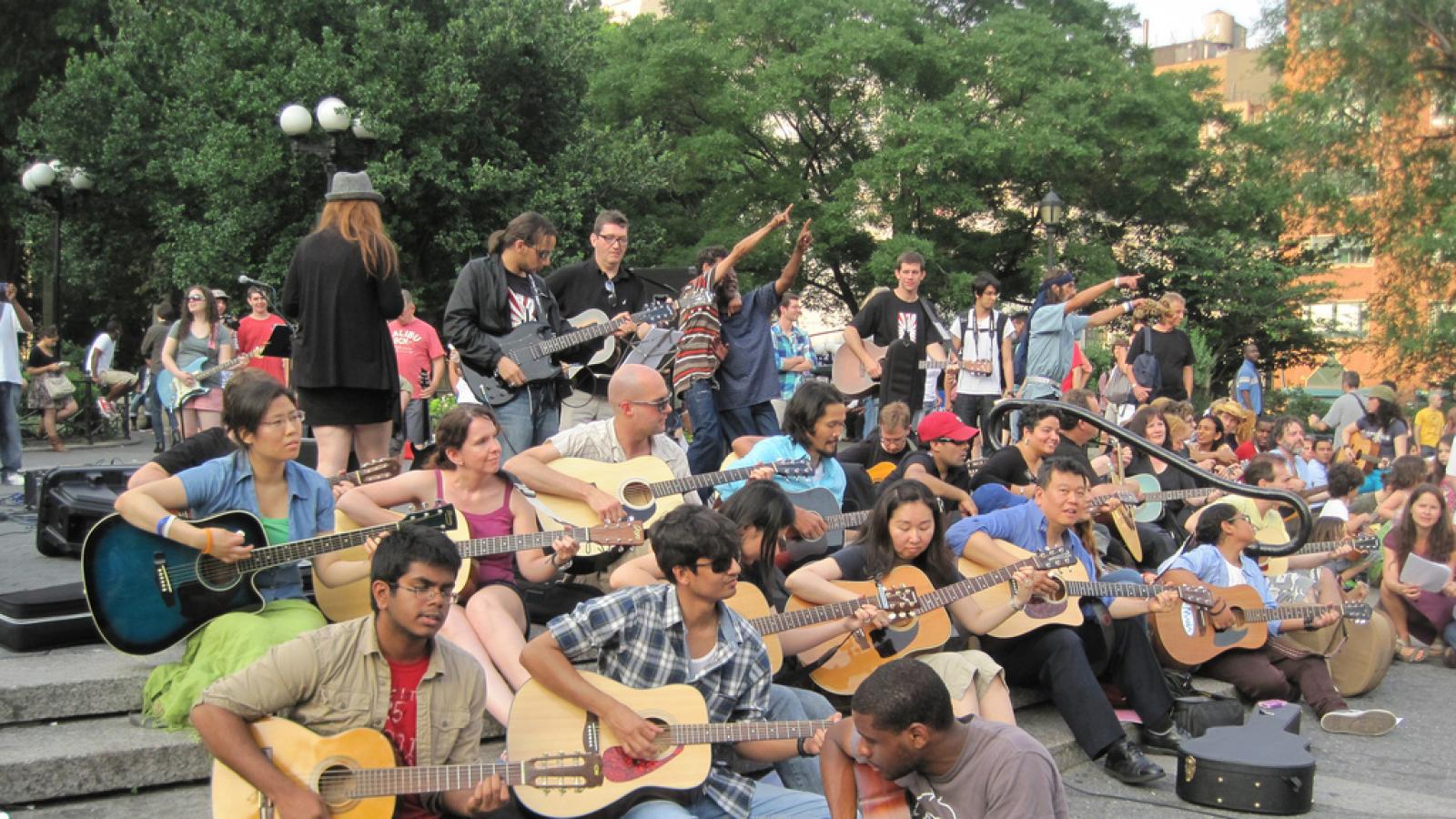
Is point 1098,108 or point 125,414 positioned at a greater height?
point 1098,108

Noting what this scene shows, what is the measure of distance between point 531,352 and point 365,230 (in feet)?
3.74

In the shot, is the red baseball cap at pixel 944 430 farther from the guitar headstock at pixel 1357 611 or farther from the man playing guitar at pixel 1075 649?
the guitar headstock at pixel 1357 611

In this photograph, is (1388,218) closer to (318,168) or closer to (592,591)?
(318,168)

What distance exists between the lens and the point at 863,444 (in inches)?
348

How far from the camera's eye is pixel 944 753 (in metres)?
3.71

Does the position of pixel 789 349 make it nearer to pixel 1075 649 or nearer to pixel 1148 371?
pixel 1148 371

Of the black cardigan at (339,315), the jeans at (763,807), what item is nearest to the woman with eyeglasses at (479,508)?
the black cardigan at (339,315)

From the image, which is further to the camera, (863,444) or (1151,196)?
(1151,196)

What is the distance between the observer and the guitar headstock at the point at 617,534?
18.1 ft

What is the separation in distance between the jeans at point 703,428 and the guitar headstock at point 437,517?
3154mm

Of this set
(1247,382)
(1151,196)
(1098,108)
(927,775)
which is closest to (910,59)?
(1098,108)

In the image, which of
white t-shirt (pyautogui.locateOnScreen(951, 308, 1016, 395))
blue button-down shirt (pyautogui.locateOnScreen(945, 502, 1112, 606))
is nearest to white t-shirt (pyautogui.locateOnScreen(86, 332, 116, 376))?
white t-shirt (pyautogui.locateOnScreen(951, 308, 1016, 395))

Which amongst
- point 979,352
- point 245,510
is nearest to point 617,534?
point 245,510

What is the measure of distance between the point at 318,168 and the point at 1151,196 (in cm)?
1657
